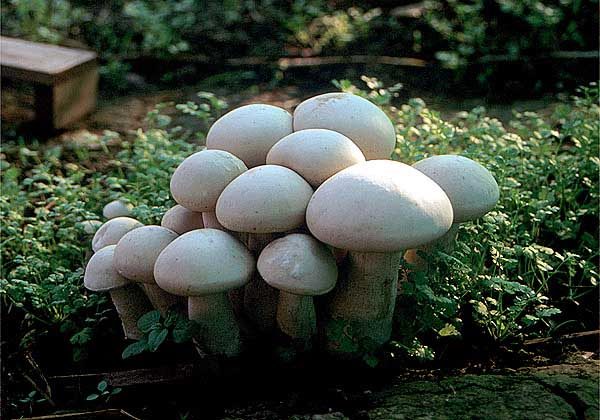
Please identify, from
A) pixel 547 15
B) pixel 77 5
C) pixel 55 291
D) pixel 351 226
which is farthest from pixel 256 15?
pixel 351 226

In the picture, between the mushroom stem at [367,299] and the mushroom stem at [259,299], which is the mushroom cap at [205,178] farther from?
the mushroom stem at [367,299]

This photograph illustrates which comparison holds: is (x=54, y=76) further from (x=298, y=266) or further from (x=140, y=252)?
(x=298, y=266)

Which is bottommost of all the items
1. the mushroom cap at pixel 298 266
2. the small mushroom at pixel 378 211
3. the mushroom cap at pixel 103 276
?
the mushroom cap at pixel 103 276

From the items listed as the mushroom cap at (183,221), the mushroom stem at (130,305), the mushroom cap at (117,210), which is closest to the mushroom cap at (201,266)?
the mushroom cap at (183,221)

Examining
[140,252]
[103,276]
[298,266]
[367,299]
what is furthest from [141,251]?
[367,299]

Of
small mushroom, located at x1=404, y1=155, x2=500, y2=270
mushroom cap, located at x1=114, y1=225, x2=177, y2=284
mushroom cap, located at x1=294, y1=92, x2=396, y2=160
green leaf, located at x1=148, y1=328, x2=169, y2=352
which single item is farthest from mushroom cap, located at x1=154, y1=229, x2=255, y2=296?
small mushroom, located at x1=404, y1=155, x2=500, y2=270

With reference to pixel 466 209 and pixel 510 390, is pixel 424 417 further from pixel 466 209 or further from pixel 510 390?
pixel 466 209

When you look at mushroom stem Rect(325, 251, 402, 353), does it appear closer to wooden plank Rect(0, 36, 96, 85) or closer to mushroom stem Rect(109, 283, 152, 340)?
mushroom stem Rect(109, 283, 152, 340)
